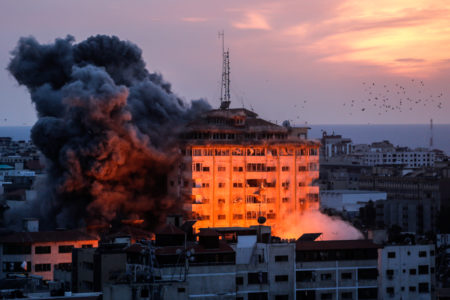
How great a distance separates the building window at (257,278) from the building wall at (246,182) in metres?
34.2

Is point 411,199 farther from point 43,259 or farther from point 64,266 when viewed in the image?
point 64,266

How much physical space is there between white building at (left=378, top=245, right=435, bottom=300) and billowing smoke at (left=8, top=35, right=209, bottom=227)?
29.4 metres

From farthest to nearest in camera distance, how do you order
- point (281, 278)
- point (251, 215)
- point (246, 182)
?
1. point (246, 182)
2. point (251, 215)
3. point (281, 278)

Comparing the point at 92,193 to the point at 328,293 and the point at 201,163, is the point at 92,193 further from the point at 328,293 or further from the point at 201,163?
the point at 328,293

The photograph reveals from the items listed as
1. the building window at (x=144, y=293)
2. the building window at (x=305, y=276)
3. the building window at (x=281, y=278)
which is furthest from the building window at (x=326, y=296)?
the building window at (x=144, y=293)

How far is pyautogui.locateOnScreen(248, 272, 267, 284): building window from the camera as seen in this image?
195 ft

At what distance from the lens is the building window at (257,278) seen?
59.4 meters

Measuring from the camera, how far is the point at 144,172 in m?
95.1

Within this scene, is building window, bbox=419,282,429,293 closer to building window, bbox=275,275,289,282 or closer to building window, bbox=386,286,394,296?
building window, bbox=386,286,394,296

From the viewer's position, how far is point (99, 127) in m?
89.8

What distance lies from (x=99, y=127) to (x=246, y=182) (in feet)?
49.6

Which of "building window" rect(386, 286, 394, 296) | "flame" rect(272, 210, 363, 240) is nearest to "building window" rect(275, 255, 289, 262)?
"building window" rect(386, 286, 394, 296)

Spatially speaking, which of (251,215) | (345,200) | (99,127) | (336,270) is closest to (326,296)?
(336,270)

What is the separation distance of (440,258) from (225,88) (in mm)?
33457
